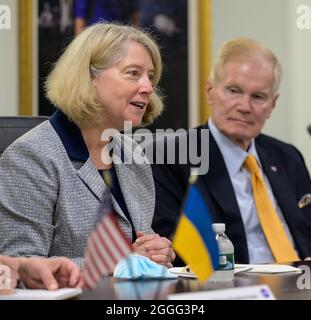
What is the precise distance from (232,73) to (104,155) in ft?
2.76

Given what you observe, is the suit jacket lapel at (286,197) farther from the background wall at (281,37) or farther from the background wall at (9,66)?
the background wall at (9,66)

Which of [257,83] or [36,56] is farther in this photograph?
[36,56]

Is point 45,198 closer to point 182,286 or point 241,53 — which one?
point 182,286

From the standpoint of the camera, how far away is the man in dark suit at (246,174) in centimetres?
259

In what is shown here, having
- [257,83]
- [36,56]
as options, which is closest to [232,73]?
[257,83]

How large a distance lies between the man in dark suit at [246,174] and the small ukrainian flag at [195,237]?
1385 mm

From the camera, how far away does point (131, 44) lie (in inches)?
92.7

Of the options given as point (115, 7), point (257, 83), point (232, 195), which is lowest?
point (232, 195)

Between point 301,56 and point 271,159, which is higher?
point 301,56

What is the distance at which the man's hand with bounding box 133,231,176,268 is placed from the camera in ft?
6.70

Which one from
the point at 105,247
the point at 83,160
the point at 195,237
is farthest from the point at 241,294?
the point at 83,160

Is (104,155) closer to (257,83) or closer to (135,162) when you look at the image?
(135,162)

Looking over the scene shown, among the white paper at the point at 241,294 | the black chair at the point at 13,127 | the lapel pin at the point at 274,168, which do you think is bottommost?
the lapel pin at the point at 274,168

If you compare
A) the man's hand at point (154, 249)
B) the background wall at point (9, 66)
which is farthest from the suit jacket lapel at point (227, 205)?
the background wall at point (9, 66)
